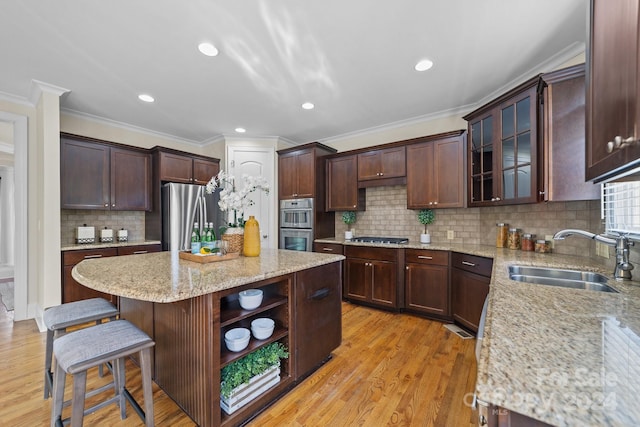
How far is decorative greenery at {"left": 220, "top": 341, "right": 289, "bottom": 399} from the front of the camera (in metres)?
1.48

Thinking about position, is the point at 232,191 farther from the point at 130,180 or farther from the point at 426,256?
the point at 130,180

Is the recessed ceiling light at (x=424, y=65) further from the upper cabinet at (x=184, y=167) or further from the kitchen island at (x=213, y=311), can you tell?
the upper cabinet at (x=184, y=167)

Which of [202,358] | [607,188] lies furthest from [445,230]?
[202,358]

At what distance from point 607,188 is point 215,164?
4.76m

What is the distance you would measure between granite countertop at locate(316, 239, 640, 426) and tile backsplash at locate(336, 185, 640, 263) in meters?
0.97

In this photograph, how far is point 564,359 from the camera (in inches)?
23.5

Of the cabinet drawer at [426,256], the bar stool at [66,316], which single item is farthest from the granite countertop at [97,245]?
the cabinet drawer at [426,256]

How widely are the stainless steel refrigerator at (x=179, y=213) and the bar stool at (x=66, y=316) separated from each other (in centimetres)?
194

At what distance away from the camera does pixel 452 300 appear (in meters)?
2.93

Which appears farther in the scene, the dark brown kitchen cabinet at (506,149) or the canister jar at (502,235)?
the canister jar at (502,235)

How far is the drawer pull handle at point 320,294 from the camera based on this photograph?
1.98 m

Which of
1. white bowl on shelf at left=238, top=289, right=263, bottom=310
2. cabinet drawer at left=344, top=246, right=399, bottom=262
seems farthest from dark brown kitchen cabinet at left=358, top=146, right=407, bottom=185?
white bowl on shelf at left=238, top=289, right=263, bottom=310

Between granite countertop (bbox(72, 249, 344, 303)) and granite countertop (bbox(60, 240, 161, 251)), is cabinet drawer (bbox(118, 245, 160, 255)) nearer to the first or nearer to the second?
granite countertop (bbox(60, 240, 161, 251))

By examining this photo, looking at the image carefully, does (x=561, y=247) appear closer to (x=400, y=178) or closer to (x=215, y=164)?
(x=400, y=178)
